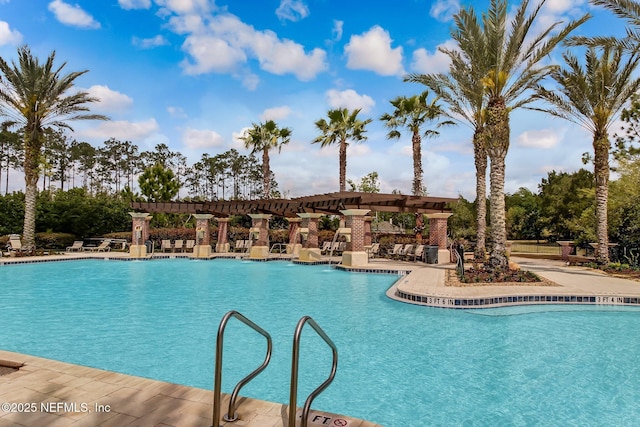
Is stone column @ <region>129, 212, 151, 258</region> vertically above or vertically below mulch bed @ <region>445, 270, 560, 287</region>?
above

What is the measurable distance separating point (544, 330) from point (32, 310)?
11.6 metres

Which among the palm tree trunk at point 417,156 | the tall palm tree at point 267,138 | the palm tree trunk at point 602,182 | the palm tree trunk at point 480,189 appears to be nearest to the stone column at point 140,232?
the tall palm tree at point 267,138

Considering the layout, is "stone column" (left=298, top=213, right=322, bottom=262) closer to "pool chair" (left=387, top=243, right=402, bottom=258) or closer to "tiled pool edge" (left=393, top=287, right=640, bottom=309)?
"pool chair" (left=387, top=243, right=402, bottom=258)

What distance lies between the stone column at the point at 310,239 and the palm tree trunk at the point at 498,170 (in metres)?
10.5

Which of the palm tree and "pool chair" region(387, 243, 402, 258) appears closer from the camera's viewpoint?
"pool chair" region(387, 243, 402, 258)

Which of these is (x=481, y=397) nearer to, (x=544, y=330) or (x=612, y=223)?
(x=544, y=330)

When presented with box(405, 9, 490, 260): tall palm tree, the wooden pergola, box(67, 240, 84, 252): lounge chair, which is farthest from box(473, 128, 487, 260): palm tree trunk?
box(67, 240, 84, 252): lounge chair

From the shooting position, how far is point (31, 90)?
21406 mm

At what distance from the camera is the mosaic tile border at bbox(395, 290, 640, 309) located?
9500 mm

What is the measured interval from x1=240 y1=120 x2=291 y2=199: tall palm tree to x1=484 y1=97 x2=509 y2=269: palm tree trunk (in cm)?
1766

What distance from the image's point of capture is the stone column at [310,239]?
72.8 feet

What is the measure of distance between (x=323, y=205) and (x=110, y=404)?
57.4 ft

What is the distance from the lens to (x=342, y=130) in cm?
2688

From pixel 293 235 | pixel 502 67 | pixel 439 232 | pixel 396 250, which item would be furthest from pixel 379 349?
pixel 293 235
